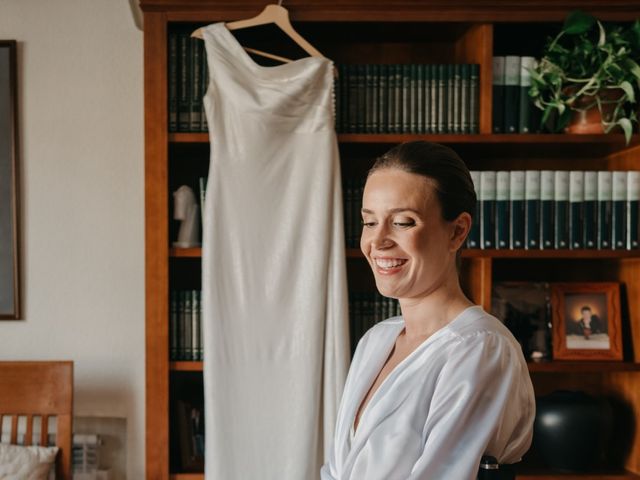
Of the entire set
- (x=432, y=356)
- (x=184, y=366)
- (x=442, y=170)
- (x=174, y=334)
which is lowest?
(x=184, y=366)

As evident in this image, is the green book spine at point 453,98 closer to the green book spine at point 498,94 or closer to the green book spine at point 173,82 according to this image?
the green book spine at point 498,94

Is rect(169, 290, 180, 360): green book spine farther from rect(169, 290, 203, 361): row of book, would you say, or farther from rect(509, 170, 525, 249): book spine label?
rect(509, 170, 525, 249): book spine label

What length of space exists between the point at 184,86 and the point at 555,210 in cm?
129

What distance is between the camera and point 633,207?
2408 mm

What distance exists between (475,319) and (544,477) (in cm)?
148

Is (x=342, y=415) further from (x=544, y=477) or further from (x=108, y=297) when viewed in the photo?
(x=108, y=297)

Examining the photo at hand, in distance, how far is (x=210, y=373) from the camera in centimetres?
225

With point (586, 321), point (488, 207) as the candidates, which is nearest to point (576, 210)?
point (488, 207)

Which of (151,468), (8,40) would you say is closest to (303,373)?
(151,468)

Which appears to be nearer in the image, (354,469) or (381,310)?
(354,469)

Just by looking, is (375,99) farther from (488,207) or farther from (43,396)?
(43,396)

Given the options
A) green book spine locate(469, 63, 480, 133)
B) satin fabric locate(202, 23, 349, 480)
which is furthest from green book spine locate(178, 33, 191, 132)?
green book spine locate(469, 63, 480, 133)

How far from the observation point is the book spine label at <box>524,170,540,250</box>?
7.88 ft

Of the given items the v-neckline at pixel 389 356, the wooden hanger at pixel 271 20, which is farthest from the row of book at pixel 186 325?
the v-neckline at pixel 389 356
